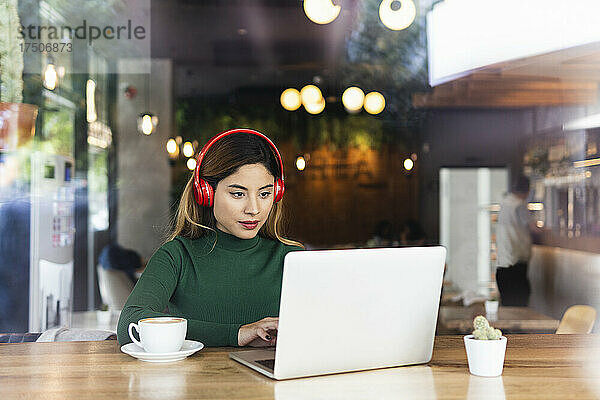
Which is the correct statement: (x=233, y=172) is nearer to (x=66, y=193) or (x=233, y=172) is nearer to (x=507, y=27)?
(x=66, y=193)

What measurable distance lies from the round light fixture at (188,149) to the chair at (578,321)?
325 centimetres

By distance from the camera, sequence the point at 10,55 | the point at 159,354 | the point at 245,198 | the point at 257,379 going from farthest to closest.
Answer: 1. the point at 10,55
2. the point at 245,198
3. the point at 159,354
4. the point at 257,379

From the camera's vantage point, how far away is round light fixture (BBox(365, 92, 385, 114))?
6.11 metres

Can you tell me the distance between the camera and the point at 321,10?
19.4 ft

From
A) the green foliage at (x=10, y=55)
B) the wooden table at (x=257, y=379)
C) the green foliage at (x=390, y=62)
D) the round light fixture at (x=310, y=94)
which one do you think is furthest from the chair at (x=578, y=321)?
the green foliage at (x=10, y=55)

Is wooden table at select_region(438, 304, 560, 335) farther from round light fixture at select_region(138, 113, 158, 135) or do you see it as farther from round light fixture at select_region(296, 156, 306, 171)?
round light fixture at select_region(138, 113, 158, 135)

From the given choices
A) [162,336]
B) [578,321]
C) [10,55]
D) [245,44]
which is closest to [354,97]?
[245,44]

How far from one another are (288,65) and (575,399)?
5.01m

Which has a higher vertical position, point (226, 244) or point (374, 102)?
point (374, 102)

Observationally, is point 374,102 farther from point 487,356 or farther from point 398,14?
point 487,356

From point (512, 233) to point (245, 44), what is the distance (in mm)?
2783

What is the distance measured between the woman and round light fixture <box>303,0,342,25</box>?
3763 millimetres

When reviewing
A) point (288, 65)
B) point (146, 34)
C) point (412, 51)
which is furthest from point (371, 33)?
point (146, 34)

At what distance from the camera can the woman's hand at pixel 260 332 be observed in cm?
184
